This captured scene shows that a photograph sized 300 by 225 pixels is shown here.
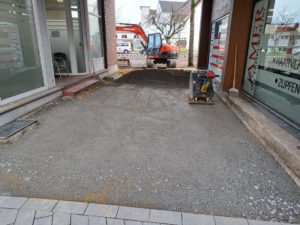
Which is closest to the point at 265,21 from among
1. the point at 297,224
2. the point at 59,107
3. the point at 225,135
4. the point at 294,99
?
the point at 294,99

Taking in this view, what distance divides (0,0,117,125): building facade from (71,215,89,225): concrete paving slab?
2.64 metres

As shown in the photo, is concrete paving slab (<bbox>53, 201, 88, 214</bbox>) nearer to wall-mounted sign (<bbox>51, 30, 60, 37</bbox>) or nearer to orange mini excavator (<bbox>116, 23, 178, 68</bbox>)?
wall-mounted sign (<bbox>51, 30, 60, 37</bbox>)

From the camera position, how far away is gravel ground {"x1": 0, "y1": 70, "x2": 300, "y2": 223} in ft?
6.79

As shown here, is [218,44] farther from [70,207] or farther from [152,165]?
[70,207]

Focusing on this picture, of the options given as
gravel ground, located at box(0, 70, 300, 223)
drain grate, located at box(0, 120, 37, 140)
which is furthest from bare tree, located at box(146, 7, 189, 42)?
drain grate, located at box(0, 120, 37, 140)

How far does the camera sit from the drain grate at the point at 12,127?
328cm

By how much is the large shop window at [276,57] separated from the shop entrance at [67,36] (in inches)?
201

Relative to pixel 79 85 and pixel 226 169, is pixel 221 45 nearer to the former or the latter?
pixel 79 85

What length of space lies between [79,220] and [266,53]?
167 inches

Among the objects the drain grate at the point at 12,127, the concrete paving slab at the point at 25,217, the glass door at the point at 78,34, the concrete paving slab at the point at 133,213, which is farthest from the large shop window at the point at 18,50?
the concrete paving slab at the point at 133,213

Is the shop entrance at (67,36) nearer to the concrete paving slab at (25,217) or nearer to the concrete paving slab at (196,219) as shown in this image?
the concrete paving slab at (25,217)

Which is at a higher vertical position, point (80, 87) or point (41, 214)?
point (80, 87)

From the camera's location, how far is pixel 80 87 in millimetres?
6125

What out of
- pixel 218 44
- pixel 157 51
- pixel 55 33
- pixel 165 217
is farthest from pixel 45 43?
Result: pixel 157 51
